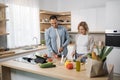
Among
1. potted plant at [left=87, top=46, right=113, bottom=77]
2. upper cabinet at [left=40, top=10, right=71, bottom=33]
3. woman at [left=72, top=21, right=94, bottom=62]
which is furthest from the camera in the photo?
upper cabinet at [left=40, top=10, right=71, bottom=33]

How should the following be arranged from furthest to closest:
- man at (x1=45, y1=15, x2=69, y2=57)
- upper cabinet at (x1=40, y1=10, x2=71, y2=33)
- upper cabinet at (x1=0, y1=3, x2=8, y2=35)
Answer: upper cabinet at (x1=40, y1=10, x2=71, y2=33)
upper cabinet at (x1=0, y1=3, x2=8, y2=35)
man at (x1=45, y1=15, x2=69, y2=57)

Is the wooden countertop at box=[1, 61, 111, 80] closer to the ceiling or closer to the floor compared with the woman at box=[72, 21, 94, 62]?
closer to the floor

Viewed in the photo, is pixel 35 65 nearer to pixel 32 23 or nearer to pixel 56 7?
pixel 32 23

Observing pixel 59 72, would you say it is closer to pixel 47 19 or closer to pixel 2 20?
pixel 2 20

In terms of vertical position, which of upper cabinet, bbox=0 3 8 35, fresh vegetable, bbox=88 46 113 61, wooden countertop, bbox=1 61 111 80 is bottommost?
wooden countertop, bbox=1 61 111 80

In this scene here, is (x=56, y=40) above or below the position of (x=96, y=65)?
above

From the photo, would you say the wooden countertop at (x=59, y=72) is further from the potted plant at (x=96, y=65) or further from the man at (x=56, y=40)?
the man at (x=56, y=40)

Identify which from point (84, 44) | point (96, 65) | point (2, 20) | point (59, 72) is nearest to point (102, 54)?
point (96, 65)

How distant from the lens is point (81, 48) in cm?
282

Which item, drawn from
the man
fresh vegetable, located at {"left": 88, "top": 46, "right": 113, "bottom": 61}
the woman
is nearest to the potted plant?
fresh vegetable, located at {"left": 88, "top": 46, "right": 113, "bottom": 61}

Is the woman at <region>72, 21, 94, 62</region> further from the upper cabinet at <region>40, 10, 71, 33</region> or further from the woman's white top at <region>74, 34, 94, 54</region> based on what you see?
the upper cabinet at <region>40, 10, 71, 33</region>

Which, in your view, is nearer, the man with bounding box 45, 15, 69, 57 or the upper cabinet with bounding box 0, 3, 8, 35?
the man with bounding box 45, 15, 69, 57

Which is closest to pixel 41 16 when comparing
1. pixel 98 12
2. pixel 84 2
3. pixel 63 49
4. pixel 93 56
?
pixel 84 2

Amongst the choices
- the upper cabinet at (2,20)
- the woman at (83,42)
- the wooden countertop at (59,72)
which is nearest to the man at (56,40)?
the woman at (83,42)
